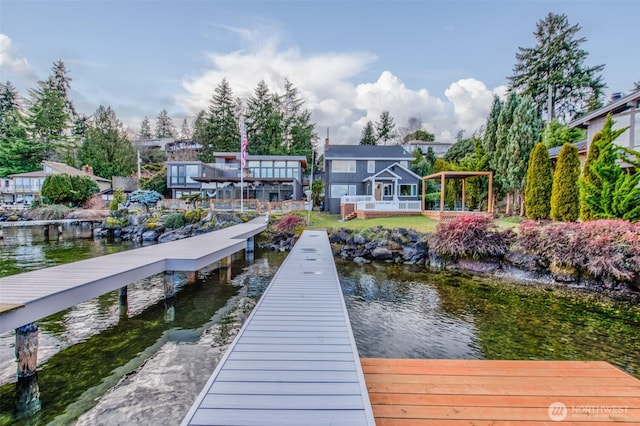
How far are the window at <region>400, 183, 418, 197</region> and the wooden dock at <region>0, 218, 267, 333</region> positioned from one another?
18921mm

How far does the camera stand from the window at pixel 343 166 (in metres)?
26.1

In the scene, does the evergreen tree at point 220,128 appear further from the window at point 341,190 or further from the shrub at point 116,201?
the window at point 341,190

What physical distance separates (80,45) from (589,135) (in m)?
26.3

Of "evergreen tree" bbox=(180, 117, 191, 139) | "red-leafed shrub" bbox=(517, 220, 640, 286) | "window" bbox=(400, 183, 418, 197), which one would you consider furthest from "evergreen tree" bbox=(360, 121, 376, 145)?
"evergreen tree" bbox=(180, 117, 191, 139)

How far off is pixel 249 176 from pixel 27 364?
2788cm

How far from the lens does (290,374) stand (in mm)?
3100

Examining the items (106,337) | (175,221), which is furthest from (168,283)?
(175,221)

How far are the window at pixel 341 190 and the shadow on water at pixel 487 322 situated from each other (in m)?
16.0

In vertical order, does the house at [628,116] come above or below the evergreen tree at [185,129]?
below

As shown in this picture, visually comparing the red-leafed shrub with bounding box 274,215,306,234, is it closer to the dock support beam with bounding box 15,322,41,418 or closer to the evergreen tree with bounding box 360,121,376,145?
the dock support beam with bounding box 15,322,41,418

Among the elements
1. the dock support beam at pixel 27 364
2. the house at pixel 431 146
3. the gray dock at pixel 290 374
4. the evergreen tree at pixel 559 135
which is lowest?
the dock support beam at pixel 27 364

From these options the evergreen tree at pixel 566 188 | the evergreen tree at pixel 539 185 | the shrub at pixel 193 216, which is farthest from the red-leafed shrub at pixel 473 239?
the shrub at pixel 193 216

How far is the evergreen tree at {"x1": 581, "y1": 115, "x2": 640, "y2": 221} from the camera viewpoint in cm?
1054

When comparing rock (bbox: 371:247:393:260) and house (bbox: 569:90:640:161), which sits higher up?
house (bbox: 569:90:640:161)
